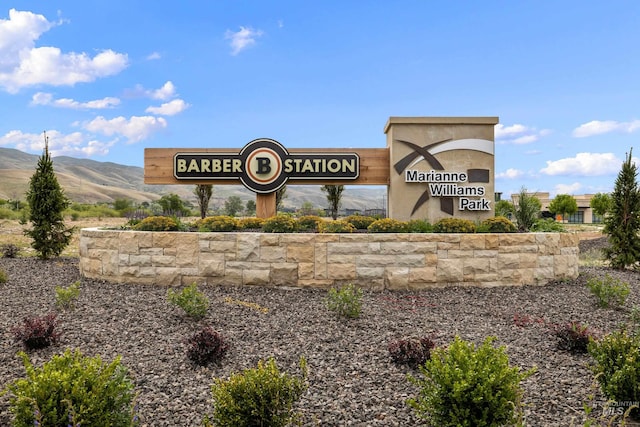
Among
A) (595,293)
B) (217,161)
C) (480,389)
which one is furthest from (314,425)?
(217,161)

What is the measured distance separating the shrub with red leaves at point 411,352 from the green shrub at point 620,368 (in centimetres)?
170

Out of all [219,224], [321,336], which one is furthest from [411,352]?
[219,224]

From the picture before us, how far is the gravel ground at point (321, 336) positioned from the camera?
175 inches

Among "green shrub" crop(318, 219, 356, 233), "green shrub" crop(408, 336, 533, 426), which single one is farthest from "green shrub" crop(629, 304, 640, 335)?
"green shrub" crop(318, 219, 356, 233)

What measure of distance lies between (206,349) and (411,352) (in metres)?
2.41

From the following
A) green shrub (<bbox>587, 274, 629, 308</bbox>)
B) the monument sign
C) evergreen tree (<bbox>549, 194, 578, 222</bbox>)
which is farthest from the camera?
evergreen tree (<bbox>549, 194, 578, 222</bbox>)

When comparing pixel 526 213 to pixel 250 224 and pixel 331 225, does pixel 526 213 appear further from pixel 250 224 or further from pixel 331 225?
pixel 250 224

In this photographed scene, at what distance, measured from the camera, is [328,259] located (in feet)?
29.8

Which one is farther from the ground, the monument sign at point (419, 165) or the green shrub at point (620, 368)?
the monument sign at point (419, 165)

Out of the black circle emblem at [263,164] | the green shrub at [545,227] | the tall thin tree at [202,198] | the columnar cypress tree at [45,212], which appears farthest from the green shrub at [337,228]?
the columnar cypress tree at [45,212]

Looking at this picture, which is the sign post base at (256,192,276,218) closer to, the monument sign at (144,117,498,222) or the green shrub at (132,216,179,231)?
the monument sign at (144,117,498,222)

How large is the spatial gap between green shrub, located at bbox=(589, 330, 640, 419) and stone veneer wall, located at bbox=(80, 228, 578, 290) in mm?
4733

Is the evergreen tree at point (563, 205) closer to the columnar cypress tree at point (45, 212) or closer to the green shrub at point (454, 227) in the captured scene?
the green shrub at point (454, 227)

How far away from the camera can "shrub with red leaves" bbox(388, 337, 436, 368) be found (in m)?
5.26
